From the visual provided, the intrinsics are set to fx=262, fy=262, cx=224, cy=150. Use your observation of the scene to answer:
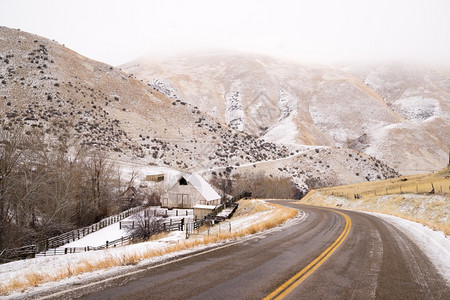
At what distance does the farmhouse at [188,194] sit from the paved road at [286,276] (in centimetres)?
3693

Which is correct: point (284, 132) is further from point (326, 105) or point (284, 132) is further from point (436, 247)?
point (436, 247)

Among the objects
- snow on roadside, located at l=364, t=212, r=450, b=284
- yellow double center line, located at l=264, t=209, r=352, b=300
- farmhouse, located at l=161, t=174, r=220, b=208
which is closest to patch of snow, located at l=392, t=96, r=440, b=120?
farmhouse, located at l=161, t=174, r=220, b=208

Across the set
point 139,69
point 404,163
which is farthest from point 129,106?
point 139,69

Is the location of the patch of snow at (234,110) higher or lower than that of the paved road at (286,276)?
higher

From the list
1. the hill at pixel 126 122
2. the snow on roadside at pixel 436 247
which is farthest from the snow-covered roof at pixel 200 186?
the snow on roadside at pixel 436 247

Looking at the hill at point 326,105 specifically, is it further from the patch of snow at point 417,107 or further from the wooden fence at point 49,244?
the wooden fence at point 49,244

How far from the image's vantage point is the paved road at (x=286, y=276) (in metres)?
5.06

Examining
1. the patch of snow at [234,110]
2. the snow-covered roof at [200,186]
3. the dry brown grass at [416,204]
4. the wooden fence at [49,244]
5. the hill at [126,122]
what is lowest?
the wooden fence at [49,244]

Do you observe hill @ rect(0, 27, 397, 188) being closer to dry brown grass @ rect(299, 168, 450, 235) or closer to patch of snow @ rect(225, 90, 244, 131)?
patch of snow @ rect(225, 90, 244, 131)

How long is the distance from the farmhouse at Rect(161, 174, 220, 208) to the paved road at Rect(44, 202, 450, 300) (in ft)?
121

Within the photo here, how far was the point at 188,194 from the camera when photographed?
152ft

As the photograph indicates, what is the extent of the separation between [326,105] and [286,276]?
152396 millimetres

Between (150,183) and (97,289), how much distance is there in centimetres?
5066

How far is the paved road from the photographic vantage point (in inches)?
199
